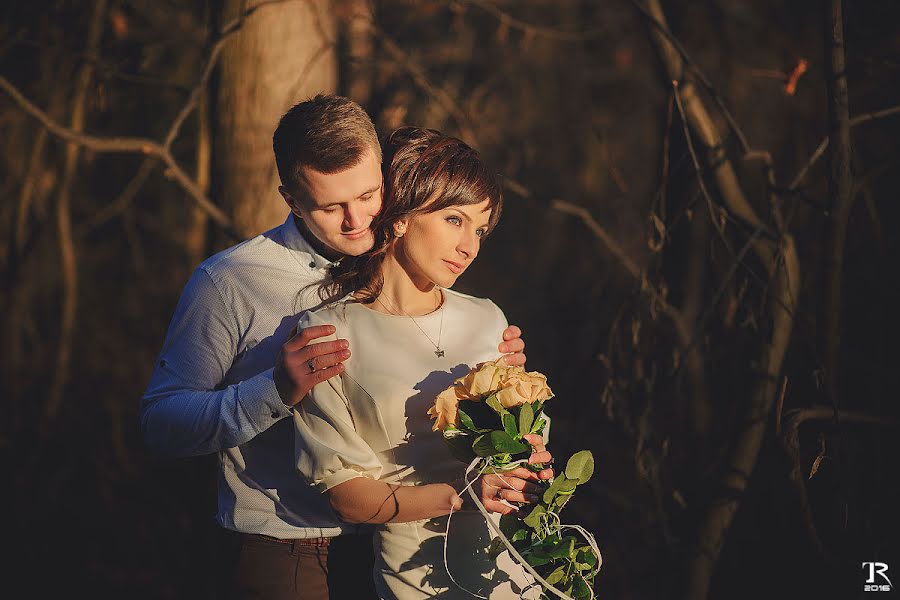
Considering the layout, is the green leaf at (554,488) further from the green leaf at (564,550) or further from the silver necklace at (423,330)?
the silver necklace at (423,330)

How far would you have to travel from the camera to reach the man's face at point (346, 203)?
8.03ft

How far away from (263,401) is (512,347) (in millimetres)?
658

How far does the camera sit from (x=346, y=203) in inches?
97.0

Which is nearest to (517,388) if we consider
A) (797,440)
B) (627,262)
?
(797,440)

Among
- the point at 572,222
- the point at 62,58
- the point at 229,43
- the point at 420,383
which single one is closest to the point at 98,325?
the point at 62,58

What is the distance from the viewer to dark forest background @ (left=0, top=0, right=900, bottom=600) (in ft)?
10.5

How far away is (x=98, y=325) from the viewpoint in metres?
9.55

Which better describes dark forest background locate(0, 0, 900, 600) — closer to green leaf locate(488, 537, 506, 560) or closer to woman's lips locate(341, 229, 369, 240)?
green leaf locate(488, 537, 506, 560)

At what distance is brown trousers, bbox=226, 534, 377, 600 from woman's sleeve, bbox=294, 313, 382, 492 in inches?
16.6

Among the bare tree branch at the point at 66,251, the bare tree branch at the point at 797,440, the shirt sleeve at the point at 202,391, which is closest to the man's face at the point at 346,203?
the shirt sleeve at the point at 202,391

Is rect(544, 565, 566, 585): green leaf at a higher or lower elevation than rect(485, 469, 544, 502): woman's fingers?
lower

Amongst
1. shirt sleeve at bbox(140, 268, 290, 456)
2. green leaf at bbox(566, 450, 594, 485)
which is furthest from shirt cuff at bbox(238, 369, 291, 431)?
green leaf at bbox(566, 450, 594, 485)

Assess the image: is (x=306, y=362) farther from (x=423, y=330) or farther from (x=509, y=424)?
(x=509, y=424)

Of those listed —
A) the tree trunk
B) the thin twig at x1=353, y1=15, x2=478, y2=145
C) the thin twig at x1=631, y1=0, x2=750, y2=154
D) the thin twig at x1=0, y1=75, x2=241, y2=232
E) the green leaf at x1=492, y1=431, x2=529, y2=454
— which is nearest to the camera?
the green leaf at x1=492, y1=431, x2=529, y2=454
